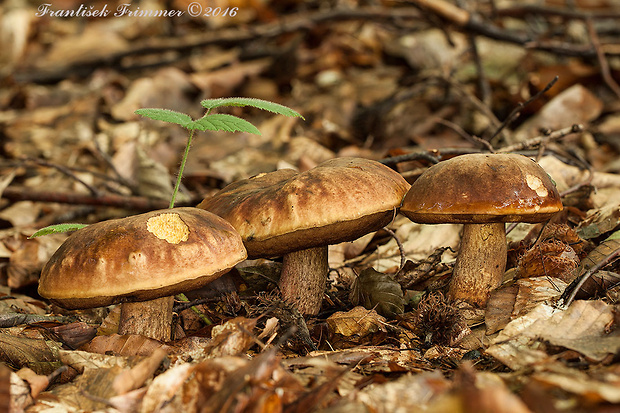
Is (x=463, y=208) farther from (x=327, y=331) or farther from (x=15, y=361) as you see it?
(x=15, y=361)

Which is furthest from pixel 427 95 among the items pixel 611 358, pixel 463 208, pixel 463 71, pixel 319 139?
pixel 611 358

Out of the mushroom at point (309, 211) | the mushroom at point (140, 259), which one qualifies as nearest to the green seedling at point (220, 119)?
the mushroom at point (309, 211)

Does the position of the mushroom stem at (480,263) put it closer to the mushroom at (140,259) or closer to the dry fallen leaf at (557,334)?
the dry fallen leaf at (557,334)

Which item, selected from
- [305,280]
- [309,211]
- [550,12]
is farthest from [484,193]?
[550,12]

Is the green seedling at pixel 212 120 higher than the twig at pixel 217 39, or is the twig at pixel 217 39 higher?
the twig at pixel 217 39

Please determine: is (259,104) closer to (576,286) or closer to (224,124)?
(224,124)

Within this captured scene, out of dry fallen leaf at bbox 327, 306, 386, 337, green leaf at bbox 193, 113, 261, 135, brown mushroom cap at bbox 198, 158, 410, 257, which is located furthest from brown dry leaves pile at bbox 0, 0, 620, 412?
green leaf at bbox 193, 113, 261, 135

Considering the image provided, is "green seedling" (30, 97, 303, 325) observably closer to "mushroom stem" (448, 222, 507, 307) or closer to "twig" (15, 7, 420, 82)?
"mushroom stem" (448, 222, 507, 307)
